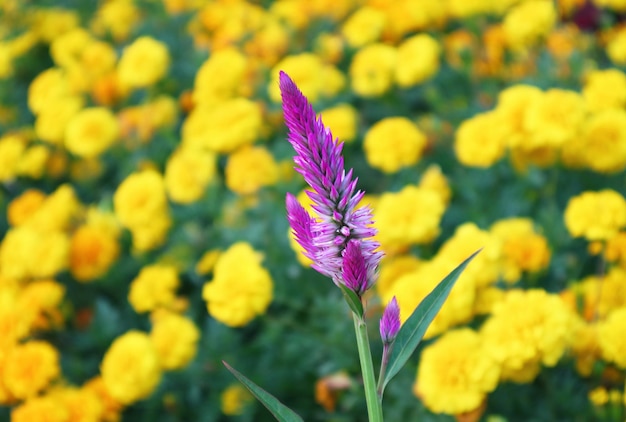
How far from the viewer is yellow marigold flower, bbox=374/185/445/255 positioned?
1605mm

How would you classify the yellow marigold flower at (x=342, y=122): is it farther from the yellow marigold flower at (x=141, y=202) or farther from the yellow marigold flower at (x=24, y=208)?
the yellow marigold flower at (x=24, y=208)

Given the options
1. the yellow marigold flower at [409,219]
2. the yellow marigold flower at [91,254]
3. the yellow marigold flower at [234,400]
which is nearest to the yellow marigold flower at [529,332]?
the yellow marigold flower at [409,219]

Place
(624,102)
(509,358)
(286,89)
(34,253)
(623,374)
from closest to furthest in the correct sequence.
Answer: (286,89), (509,358), (623,374), (624,102), (34,253)

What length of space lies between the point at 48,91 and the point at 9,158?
0.36m

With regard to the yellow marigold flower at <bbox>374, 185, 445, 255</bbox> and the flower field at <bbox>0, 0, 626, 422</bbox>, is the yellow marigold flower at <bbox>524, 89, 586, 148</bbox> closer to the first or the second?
the flower field at <bbox>0, 0, 626, 422</bbox>

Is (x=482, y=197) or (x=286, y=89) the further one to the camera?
(x=482, y=197)

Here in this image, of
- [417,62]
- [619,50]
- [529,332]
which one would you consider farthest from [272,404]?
[619,50]

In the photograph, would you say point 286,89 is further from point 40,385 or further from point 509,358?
point 40,385

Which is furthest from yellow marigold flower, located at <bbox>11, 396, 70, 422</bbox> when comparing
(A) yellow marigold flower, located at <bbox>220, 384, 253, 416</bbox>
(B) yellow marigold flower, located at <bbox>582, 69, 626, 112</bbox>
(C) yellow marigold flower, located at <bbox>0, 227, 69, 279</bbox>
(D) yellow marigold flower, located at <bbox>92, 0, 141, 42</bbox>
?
(D) yellow marigold flower, located at <bbox>92, 0, 141, 42</bbox>

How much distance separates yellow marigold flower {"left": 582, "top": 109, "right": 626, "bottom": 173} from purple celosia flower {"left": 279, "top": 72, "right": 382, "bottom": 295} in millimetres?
1155

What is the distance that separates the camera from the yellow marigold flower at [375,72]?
2275 millimetres

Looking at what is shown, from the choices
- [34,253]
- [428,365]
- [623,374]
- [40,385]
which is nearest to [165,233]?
[34,253]

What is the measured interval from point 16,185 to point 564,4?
2.12 m

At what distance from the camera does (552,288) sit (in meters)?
1.71
